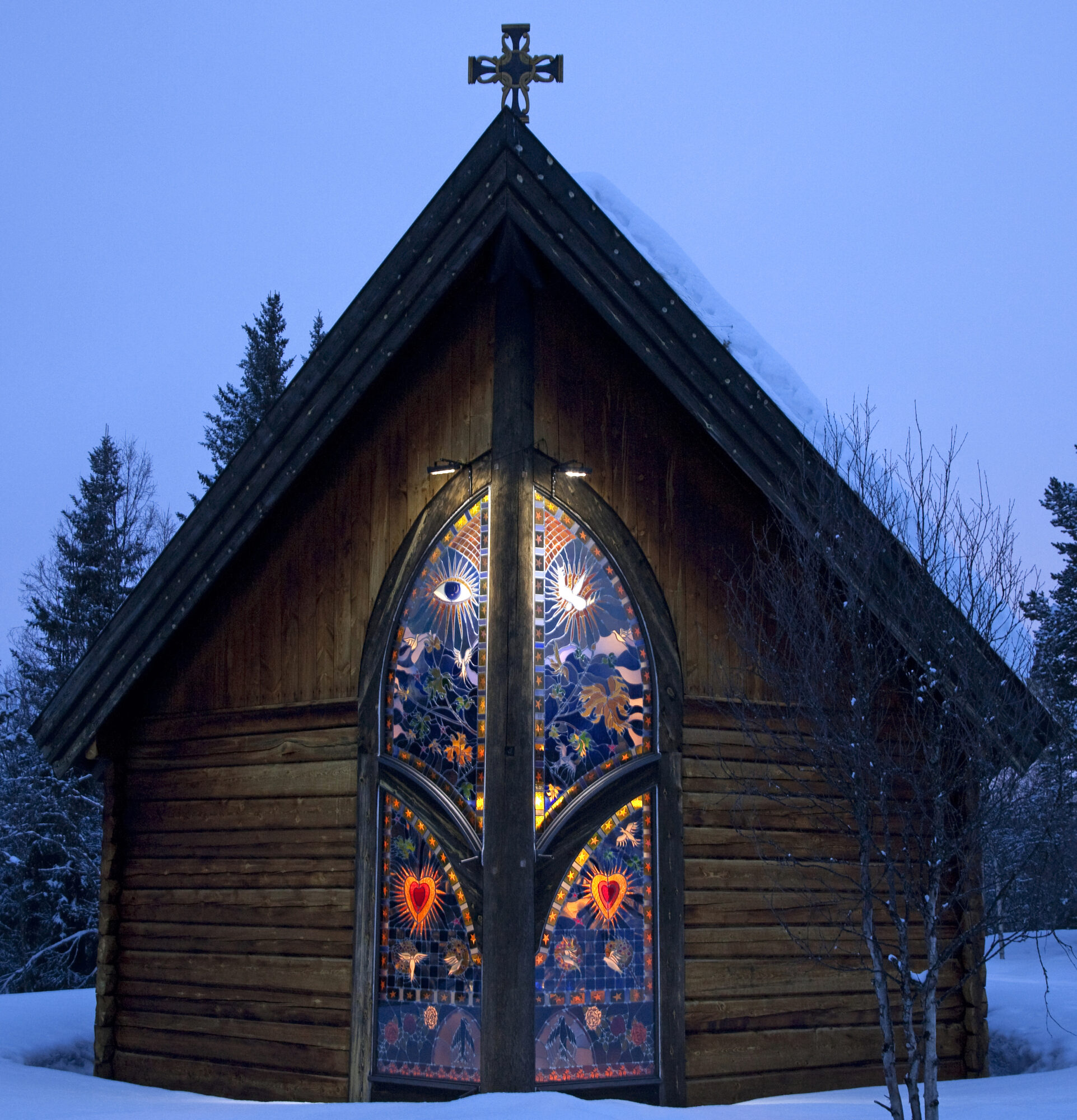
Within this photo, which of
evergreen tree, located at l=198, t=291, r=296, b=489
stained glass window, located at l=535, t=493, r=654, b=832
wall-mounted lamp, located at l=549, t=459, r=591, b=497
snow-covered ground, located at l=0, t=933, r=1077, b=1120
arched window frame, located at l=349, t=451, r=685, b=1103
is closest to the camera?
snow-covered ground, located at l=0, t=933, r=1077, b=1120

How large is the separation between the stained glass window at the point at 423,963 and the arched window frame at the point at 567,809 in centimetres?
10

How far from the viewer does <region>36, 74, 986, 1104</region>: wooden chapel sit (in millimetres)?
7301

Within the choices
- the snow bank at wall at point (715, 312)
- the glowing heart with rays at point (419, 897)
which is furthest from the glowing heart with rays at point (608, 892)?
the snow bank at wall at point (715, 312)

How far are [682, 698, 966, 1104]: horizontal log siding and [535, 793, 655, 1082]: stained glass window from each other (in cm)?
33

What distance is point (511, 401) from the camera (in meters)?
7.72

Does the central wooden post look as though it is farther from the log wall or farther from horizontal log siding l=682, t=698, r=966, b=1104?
horizontal log siding l=682, t=698, r=966, b=1104

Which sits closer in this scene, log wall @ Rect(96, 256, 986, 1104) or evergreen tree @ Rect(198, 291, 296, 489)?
log wall @ Rect(96, 256, 986, 1104)

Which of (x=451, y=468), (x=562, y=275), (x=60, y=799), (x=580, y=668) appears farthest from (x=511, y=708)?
(x=60, y=799)

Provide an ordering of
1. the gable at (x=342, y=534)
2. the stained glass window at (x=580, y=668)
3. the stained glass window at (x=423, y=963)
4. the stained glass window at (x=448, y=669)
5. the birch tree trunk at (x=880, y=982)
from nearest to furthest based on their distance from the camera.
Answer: the birch tree trunk at (x=880, y=982)
the stained glass window at (x=423, y=963)
the stained glass window at (x=580, y=668)
the stained glass window at (x=448, y=669)
the gable at (x=342, y=534)

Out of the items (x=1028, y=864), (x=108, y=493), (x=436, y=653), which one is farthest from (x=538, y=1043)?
(x=108, y=493)

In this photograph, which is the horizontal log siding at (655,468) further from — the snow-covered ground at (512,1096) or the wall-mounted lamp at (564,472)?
the snow-covered ground at (512,1096)

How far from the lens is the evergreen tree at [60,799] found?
21.5m

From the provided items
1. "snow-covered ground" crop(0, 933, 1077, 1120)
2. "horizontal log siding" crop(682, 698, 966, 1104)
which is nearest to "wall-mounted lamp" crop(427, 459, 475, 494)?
"horizontal log siding" crop(682, 698, 966, 1104)

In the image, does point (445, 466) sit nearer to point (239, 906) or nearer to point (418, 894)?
point (418, 894)
